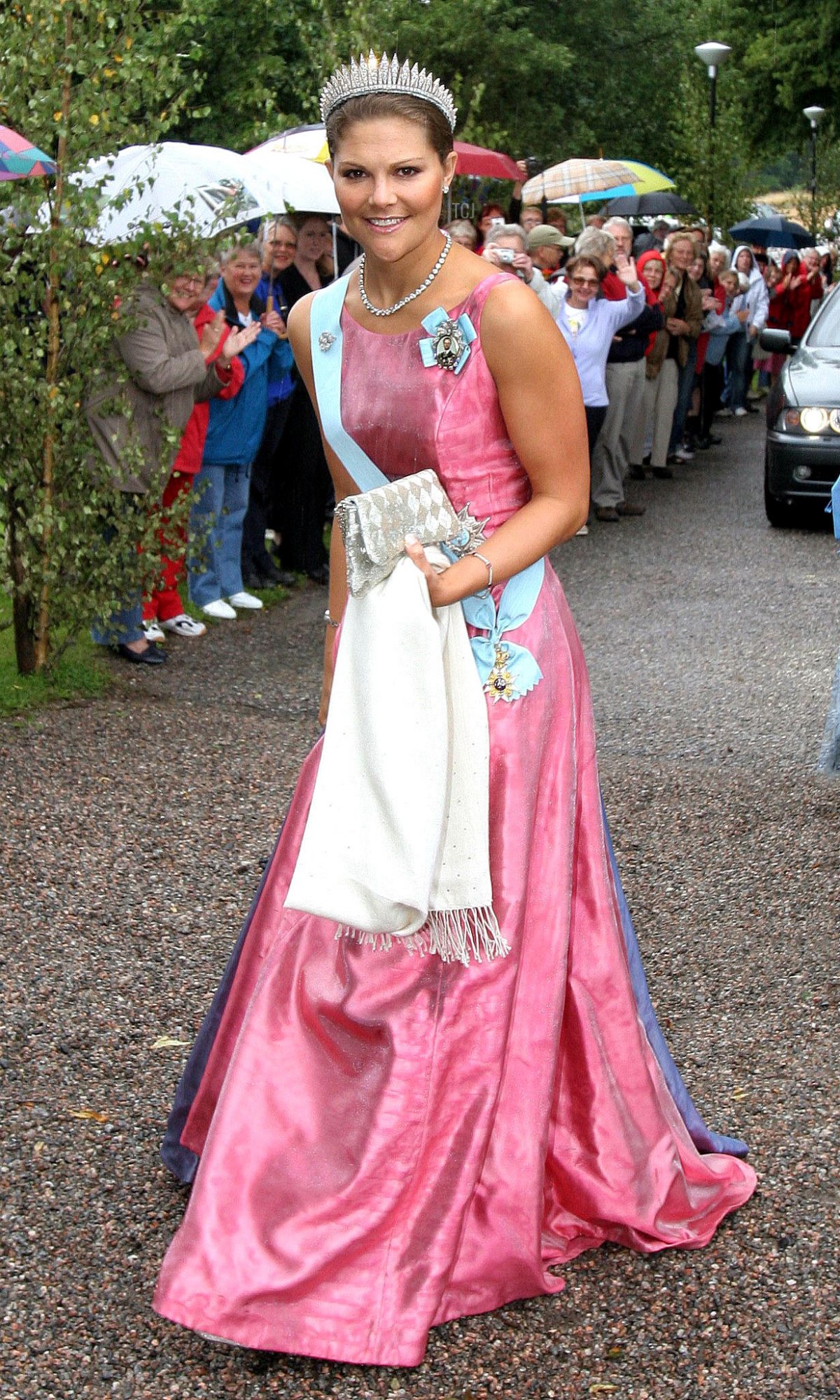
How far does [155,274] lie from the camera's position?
7340 mm

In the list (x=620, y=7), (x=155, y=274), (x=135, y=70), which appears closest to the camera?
(x=135, y=70)

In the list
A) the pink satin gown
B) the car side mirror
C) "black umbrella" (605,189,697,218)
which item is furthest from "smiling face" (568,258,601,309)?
the pink satin gown

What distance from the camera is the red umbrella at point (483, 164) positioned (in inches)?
548

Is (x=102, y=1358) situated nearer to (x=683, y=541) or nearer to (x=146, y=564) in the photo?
(x=146, y=564)

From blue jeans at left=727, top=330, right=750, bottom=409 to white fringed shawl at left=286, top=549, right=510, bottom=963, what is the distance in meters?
17.5

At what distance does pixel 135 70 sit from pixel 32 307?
1.06m

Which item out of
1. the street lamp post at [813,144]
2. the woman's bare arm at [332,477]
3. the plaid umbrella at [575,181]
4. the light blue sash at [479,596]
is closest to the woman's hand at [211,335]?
the woman's bare arm at [332,477]

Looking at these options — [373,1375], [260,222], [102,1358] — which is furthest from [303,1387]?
[260,222]

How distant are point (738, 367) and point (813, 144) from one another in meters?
16.0

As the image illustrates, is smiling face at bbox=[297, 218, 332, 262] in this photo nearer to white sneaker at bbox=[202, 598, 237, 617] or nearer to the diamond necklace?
white sneaker at bbox=[202, 598, 237, 617]

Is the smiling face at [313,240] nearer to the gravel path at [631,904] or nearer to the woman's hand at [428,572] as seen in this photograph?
the gravel path at [631,904]

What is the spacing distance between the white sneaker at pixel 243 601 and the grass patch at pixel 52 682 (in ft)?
4.69

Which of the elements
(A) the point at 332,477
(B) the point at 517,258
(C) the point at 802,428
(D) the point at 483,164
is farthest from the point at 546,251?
(A) the point at 332,477

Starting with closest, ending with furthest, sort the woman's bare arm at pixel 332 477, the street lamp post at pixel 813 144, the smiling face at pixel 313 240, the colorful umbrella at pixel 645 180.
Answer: the woman's bare arm at pixel 332 477 → the smiling face at pixel 313 240 → the colorful umbrella at pixel 645 180 → the street lamp post at pixel 813 144
